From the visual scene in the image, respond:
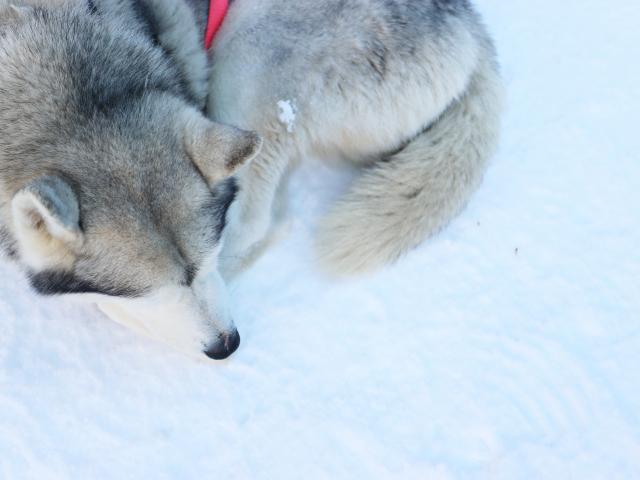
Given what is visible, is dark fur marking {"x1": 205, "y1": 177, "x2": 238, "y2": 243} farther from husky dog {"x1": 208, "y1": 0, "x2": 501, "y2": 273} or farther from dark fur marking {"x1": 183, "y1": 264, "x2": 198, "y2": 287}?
husky dog {"x1": 208, "y1": 0, "x2": 501, "y2": 273}

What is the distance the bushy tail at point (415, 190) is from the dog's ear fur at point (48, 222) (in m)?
1.29

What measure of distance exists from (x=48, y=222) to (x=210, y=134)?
56 centimetres

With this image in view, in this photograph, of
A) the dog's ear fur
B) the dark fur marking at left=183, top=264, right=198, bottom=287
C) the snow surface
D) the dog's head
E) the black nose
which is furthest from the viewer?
the snow surface

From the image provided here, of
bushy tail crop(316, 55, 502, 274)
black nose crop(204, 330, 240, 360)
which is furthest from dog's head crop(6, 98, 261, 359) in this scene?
bushy tail crop(316, 55, 502, 274)

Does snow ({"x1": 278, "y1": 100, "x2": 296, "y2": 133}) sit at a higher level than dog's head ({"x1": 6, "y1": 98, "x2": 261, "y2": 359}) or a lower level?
lower

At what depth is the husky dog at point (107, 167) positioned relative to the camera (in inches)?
65.3

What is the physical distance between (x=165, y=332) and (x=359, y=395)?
970 mm

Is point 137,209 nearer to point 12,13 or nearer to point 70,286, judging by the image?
point 70,286

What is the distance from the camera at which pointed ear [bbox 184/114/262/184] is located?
1.70 m

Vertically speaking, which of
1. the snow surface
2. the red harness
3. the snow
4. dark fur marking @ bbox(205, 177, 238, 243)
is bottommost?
the snow surface

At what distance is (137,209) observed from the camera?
5.46 ft

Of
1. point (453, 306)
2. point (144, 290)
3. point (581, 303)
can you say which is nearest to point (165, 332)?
point (144, 290)

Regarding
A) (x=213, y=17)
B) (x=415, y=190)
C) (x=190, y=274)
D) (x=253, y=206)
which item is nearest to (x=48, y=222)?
(x=190, y=274)

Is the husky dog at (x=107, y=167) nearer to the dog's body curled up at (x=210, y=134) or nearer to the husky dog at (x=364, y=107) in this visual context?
the dog's body curled up at (x=210, y=134)
